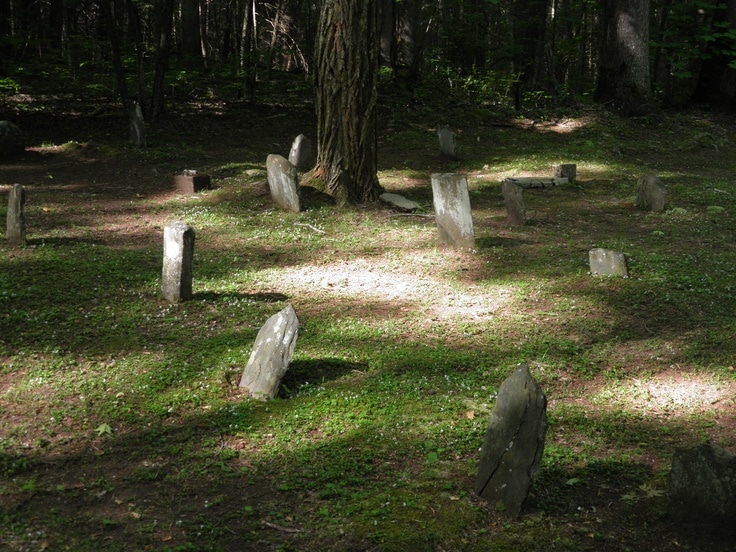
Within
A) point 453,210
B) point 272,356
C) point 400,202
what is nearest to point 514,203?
point 453,210

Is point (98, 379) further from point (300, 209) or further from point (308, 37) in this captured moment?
point (308, 37)

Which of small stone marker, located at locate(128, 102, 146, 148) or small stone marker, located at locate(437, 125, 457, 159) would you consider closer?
small stone marker, located at locate(128, 102, 146, 148)

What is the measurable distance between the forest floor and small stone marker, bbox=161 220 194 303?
0.20 meters

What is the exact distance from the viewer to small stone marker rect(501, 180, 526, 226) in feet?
36.5

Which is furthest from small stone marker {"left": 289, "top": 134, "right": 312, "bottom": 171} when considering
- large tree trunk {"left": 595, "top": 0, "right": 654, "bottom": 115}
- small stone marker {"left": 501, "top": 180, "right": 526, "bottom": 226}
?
large tree trunk {"left": 595, "top": 0, "right": 654, "bottom": 115}

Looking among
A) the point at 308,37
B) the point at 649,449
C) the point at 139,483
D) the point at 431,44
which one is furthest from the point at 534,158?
the point at 431,44

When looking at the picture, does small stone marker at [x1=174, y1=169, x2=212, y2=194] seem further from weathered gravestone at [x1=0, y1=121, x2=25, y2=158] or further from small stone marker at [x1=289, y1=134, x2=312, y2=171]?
weathered gravestone at [x1=0, y1=121, x2=25, y2=158]

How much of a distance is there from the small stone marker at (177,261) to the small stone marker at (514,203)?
217 inches

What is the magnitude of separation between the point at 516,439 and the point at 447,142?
12.8 meters

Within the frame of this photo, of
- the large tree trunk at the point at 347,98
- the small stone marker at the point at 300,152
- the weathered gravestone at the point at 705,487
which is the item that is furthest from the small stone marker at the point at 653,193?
the weathered gravestone at the point at 705,487

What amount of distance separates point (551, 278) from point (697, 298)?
5.68ft

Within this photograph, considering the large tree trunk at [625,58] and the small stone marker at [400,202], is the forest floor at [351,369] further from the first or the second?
the large tree trunk at [625,58]

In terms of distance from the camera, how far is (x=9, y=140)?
15.6 m

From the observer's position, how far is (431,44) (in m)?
31.4
